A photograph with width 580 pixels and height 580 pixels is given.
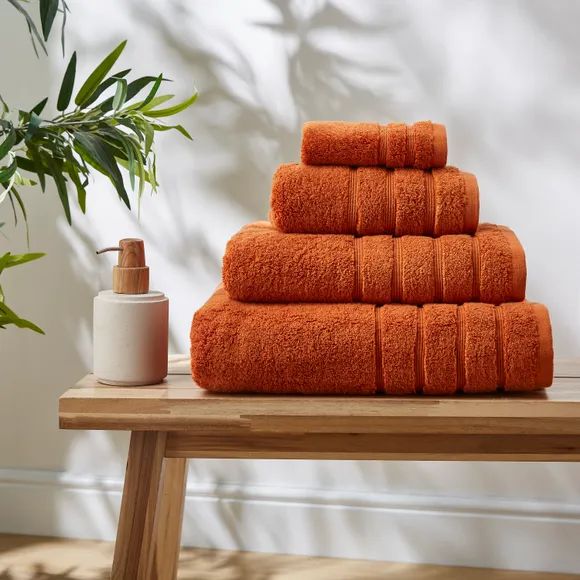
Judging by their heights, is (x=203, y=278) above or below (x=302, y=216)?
below

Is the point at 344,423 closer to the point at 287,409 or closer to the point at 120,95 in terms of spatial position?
the point at 287,409

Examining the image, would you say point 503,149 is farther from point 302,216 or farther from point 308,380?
point 308,380

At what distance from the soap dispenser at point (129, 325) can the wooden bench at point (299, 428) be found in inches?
1.1

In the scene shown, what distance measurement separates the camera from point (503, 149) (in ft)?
4.92

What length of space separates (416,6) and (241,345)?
76cm

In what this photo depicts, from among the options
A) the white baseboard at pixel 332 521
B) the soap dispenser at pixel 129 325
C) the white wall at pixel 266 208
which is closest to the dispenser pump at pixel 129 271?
the soap dispenser at pixel 129 325

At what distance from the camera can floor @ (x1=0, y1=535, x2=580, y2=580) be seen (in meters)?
1.54

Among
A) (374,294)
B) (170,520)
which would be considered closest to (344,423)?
(374,294)

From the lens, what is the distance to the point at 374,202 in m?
1.07

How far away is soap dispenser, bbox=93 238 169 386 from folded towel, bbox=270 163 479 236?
0.61ft

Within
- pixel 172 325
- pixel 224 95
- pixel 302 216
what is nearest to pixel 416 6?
pixel 224 95

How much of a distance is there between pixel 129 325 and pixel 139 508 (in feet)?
0.73

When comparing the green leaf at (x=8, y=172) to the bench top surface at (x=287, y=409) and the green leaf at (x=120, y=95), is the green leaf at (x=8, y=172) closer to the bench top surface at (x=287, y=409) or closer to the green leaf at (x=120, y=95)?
the green leaf at (x=120, y=95)

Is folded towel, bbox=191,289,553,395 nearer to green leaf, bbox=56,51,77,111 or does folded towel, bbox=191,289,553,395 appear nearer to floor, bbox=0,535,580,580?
green leaf, bbox=56,51,77,111
